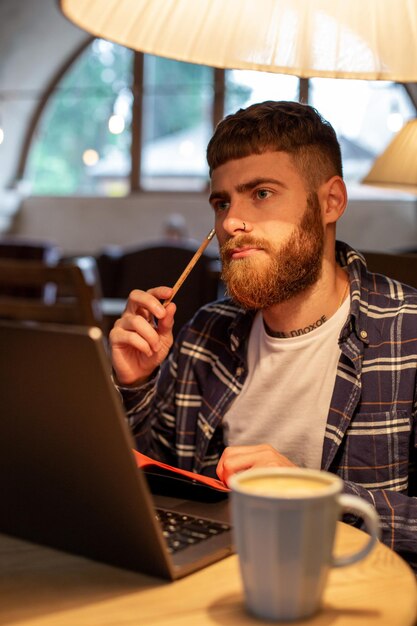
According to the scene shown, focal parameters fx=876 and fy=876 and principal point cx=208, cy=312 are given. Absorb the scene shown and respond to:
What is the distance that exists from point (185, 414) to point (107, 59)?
7486 millimetres

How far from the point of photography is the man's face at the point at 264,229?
4.43ft

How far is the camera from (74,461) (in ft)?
2.32

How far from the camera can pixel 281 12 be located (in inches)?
36.3

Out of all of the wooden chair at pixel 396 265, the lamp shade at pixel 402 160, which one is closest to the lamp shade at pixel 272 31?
the wooden chair at pixel 396 265

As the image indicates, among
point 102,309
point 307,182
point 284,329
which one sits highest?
point 307,182

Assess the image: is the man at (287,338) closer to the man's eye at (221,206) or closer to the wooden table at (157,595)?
the man's eye at (221,206)

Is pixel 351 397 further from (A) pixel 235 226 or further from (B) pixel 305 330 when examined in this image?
(A) pixel 235 226

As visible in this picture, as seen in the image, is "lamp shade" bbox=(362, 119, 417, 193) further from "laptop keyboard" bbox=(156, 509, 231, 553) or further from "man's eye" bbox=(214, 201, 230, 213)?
"laptop keyboard" bbox=(156, 509, 231, 553)

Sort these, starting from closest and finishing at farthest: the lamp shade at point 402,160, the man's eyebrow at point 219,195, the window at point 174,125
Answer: the man's eyebrow at point 219,195
the lamp shade at point 402,160
the window at point 174,125

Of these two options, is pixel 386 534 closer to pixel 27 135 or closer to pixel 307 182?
pixel 307 182

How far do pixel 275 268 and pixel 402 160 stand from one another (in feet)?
3.78

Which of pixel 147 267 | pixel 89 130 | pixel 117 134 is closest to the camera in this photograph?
pixel 147 267

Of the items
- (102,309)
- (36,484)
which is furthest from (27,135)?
→ (36,484)

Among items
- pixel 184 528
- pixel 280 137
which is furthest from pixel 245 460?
pixel 280 137
